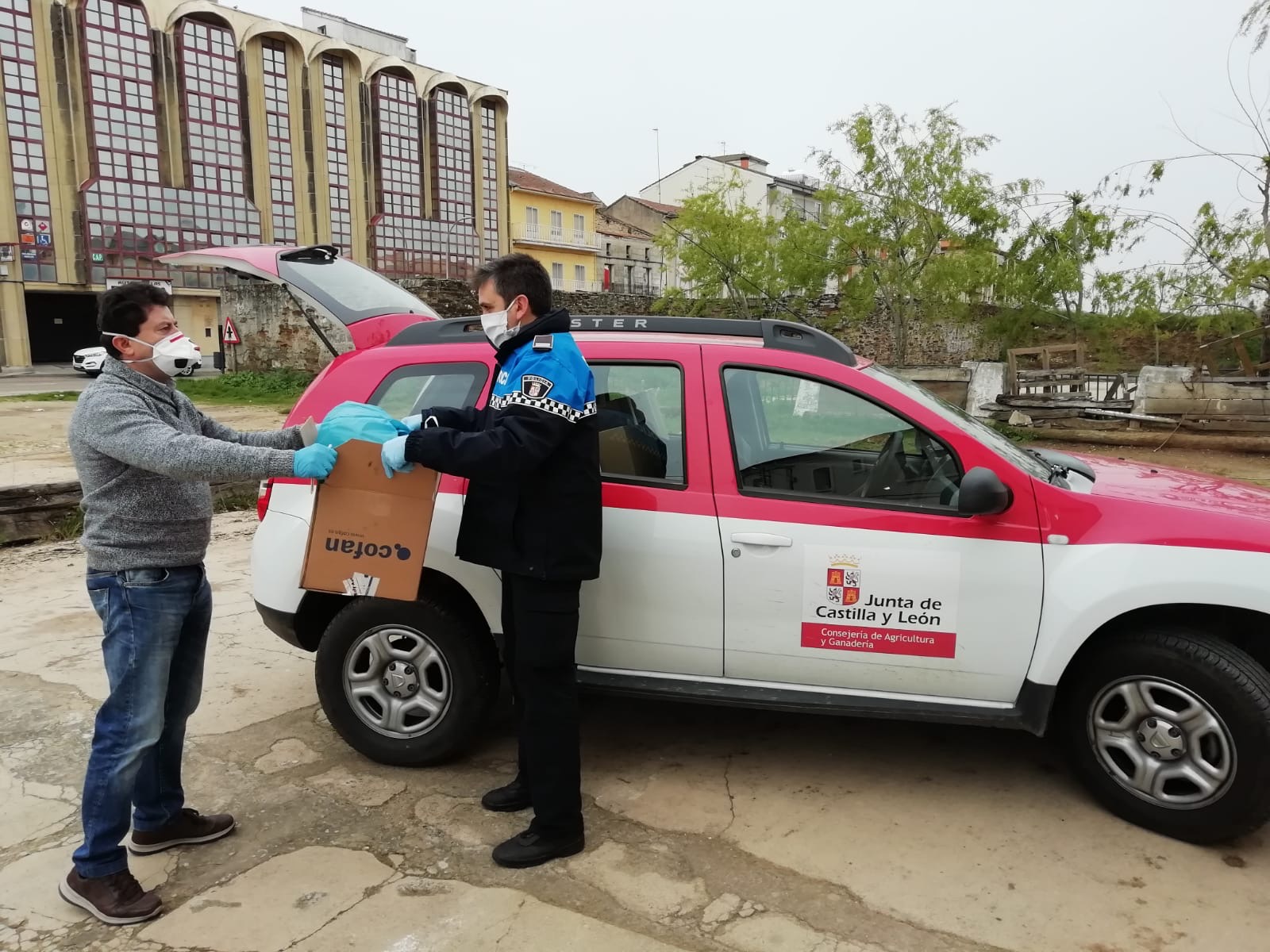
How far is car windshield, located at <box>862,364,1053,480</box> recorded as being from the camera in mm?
3174

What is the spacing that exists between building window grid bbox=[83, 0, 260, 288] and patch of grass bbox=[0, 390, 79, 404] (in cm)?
1336

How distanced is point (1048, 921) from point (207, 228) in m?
40.2

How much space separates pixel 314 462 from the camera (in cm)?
271

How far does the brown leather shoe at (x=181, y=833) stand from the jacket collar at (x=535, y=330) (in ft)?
6.26

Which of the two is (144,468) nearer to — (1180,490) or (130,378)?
(130,378)

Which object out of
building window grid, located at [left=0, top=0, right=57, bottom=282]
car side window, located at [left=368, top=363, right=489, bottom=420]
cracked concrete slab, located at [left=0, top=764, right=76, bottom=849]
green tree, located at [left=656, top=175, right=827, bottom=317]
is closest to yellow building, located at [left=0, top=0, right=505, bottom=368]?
building window grid, located at [left=0, top=0, right=57, bottom=282]

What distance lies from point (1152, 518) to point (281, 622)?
131 inches

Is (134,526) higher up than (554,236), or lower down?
lower down

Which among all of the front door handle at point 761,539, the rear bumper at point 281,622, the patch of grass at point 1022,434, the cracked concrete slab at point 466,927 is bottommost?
the cracked concrete slab at point 466,927

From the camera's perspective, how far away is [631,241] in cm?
5850

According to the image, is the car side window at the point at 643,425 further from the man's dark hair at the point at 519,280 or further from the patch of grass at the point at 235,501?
the patch of grass at the point at 235,501

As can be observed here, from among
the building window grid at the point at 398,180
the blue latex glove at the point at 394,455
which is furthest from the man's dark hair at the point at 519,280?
the building window grid at the point at 398,180

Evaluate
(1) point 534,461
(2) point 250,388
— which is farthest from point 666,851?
(2) point 250,388

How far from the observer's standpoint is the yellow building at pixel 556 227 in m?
52.2
